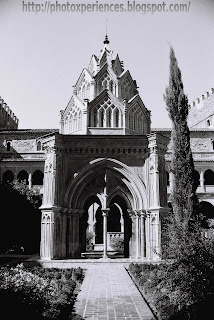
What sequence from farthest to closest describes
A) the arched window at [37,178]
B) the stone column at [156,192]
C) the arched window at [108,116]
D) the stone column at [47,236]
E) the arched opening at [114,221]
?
1. the arched opening at [114,221]
2. the arched window at [37,178]
3. the arched window at [108,116]
4. the stone column at [156,192]
5. the stone column at [47,236]

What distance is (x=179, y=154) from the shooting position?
13922 mm

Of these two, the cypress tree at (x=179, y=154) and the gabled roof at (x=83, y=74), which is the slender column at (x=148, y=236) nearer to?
the cypress tree at (x=179, y=154)

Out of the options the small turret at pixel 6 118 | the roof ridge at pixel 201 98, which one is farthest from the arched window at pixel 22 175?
the roof ridge at pixel 201 98

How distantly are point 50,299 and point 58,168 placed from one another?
10135 mm

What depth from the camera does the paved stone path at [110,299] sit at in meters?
7.36

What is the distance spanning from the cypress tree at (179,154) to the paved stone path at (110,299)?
3549mm

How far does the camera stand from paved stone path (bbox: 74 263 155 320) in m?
7.36

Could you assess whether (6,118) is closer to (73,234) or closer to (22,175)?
(22,175)

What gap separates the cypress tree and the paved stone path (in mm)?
3549

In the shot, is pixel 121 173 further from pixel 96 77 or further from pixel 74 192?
pixel 96 77

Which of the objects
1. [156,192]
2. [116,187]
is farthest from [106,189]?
[156,192]

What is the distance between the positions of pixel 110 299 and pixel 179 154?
727 cm

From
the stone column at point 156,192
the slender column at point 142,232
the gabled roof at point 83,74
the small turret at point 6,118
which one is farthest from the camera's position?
the small turret at point 6,118

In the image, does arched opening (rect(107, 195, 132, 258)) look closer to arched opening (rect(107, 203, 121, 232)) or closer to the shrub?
arched opening (rect(107, 203, 121, 232))
